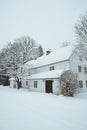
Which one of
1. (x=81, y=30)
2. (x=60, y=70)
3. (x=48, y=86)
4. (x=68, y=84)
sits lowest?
(x=48, y=86)

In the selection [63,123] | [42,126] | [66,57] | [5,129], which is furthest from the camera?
[66,57]

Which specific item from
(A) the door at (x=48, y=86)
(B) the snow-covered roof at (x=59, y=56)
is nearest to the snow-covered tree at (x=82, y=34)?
(B) the snow-covered roof at (x=59, y=56)

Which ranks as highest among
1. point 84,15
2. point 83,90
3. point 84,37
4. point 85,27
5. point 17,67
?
point 84,15

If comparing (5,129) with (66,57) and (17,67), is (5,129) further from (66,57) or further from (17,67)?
(17,67)

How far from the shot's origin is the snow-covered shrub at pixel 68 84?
17109mm

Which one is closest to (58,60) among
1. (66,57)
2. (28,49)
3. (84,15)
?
(66,57)

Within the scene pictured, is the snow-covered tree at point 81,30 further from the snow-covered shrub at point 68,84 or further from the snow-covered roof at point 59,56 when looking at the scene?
the snow-covered shrub at point 68,84

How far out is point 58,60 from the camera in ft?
84.4

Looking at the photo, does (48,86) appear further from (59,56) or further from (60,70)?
(59,56)

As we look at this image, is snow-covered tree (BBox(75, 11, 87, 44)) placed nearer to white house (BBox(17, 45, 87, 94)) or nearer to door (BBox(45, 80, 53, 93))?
white house (BBox(17, 45, 87, 94))

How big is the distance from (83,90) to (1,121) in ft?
67.4

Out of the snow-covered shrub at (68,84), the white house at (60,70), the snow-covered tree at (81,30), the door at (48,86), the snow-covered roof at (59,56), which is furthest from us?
the door at (48,86)

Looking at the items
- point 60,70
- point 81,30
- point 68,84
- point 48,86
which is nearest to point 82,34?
point 81,30

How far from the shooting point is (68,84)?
56.4 ft
